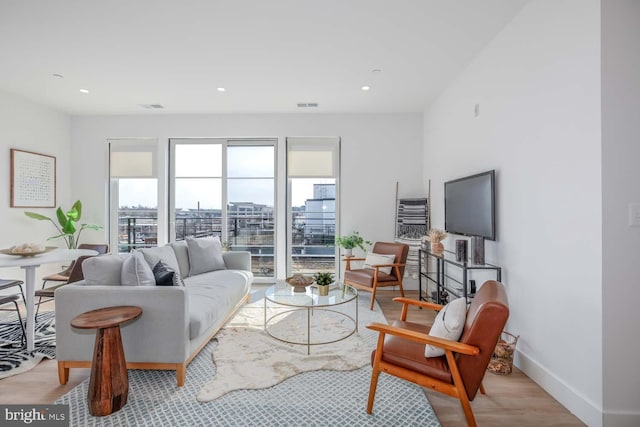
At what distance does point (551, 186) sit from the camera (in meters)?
2.08

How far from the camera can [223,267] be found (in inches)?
157

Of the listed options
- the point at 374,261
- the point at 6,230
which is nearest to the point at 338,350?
the point at 374,261

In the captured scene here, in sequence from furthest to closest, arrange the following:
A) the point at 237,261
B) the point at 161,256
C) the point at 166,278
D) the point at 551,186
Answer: the point at 237,261 < the point at 161,256 < the point at 166,278 < the point at 551,186

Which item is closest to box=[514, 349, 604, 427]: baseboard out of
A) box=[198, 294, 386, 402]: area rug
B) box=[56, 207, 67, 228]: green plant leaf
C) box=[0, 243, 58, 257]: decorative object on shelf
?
box=[198, 294, 386, 402]: area rug

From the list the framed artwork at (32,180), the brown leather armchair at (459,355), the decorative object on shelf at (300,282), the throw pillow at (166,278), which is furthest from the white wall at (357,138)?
the brown leather armchair at (459,355)

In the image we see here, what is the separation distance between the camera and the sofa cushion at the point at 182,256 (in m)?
3.65

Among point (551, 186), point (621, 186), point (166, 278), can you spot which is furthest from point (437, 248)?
point (166, 278)

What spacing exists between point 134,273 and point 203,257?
140 centimetres

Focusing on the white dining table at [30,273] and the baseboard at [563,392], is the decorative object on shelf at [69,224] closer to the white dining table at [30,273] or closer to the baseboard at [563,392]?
the white dining table at [30,273]

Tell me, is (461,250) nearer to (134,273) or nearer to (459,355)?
(459,355)

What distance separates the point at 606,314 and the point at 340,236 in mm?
3508

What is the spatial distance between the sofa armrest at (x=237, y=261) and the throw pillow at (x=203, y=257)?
0.27ft

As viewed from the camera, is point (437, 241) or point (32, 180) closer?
point (437, 241)

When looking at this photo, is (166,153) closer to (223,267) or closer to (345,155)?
(223,267)
